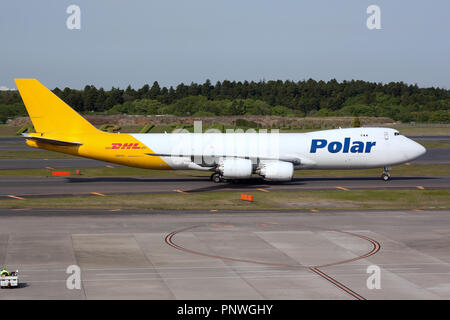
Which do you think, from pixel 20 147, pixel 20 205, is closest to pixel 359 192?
pixel 20 205

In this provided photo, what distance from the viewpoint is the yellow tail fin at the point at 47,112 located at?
2156 inches

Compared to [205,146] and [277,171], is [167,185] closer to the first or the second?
[205,146]

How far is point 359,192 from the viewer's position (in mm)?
49781

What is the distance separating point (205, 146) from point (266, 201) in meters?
11.8

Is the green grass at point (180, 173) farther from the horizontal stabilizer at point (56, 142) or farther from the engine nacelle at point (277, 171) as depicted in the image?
the engine nacelle at point (277, 171)

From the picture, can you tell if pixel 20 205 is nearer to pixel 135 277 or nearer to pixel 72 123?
pixel 72 123

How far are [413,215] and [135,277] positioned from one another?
2244 centimetres

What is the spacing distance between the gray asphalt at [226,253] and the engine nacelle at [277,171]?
41.4ft

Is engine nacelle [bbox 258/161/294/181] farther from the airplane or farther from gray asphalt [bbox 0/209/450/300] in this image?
gray asphalt [bbox 0/209/450/300]

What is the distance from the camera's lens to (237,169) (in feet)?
175

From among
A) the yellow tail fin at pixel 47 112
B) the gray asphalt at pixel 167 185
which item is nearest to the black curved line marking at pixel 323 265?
the gray asphalt at pixel 167 185

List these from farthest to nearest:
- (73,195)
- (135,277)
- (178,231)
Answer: (73,195), (178,231), (135,277)

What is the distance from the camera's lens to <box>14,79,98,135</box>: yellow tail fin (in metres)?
54.8

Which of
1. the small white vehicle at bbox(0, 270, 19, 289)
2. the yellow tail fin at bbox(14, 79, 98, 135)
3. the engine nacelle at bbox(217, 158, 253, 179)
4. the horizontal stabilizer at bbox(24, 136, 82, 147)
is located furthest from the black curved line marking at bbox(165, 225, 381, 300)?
the yellow tail fin at bbox(14, 79, 98, 135)
